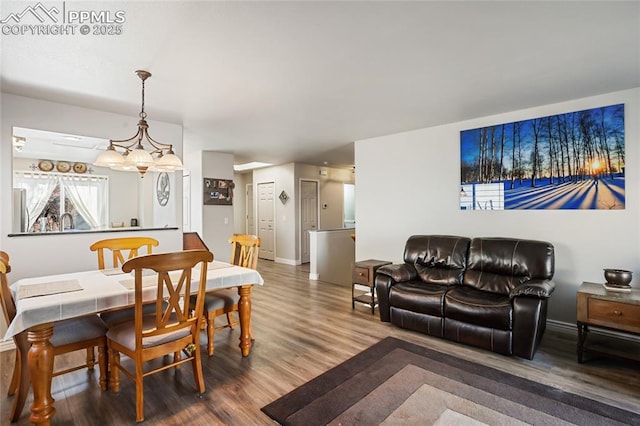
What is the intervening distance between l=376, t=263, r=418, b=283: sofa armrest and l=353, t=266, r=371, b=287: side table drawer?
1.35 feet

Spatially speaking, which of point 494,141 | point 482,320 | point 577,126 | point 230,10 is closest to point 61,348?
point 230,10

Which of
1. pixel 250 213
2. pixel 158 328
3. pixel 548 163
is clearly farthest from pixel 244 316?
pixel 250 213

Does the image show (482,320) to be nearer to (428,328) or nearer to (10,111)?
(428,328)

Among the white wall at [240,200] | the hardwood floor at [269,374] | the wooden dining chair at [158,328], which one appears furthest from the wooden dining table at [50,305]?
the white wall at [240,200]

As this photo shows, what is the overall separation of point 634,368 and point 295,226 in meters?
6.08

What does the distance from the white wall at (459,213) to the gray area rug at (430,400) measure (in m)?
1.66

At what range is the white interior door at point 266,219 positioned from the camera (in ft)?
27.0

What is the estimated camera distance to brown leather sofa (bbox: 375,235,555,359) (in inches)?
106

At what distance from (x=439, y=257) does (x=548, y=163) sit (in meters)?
1.61

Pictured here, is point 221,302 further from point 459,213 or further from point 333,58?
point 459,213

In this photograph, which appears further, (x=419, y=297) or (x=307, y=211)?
(x=307, y=211)

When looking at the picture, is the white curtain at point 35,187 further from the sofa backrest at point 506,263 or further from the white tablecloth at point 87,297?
the sofa backrest at point 506,263

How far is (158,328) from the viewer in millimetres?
2047

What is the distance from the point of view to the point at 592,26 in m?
2.02
